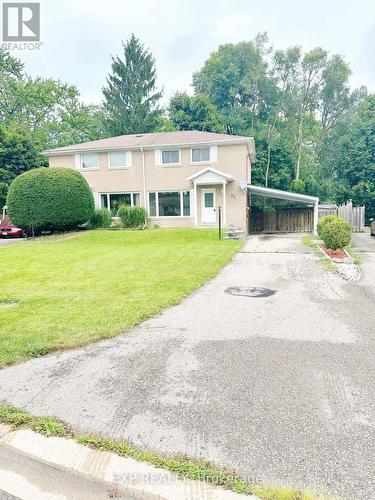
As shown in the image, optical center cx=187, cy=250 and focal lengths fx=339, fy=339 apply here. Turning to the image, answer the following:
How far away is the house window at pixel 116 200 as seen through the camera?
70.9ft

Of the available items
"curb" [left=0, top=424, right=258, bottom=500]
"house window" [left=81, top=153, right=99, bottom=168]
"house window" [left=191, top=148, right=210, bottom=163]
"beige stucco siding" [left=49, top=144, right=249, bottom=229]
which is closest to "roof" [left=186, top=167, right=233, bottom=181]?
"beige stucco siding" [left=49, top=144, right=249, bottom=229]

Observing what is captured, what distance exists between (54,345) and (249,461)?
291 centimetres

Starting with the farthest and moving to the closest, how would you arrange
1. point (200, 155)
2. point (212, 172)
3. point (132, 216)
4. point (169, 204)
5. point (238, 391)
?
point (169, 204), point (200, 155), point (132, 216), point (212, 172), point (238, 391)

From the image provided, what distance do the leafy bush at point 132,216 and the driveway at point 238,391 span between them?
1496cm

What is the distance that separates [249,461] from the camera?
92.4 inches

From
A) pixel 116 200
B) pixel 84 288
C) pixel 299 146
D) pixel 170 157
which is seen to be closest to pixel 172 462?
pixel 84 288

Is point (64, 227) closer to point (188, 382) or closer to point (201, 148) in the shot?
point (201, 148)

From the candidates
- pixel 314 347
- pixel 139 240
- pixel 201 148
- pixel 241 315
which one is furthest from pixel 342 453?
pixel 201 148

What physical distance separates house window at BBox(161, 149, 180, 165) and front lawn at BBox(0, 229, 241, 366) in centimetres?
841

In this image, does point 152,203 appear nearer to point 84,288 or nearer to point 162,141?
point 162,141

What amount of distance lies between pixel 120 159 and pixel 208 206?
21.0 ft

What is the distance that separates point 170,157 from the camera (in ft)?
68.8

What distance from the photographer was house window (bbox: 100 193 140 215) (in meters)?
21.6

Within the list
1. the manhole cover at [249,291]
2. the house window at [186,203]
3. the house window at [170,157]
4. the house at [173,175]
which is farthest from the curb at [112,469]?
the house window at [170,157]
